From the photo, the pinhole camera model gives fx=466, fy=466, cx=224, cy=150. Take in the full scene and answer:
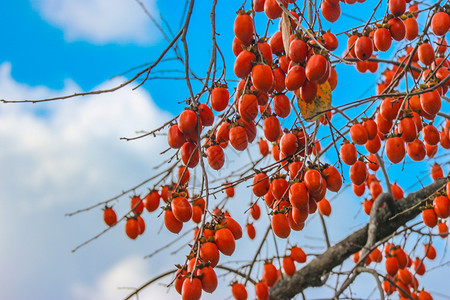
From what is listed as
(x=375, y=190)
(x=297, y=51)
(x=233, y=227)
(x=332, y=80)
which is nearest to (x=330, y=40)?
(x=332, y=80)

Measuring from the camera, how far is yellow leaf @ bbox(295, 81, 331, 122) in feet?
4.49

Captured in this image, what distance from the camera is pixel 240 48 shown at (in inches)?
61.1

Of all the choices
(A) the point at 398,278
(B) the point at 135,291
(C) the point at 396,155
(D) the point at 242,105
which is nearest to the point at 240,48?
(D) the point at 242,105

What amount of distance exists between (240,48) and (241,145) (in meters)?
0.32

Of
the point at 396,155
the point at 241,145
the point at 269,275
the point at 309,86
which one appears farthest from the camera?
the point at 269,275

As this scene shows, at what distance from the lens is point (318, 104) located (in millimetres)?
1373

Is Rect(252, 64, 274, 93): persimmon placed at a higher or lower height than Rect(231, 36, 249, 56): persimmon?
lower

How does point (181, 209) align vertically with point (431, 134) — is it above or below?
below

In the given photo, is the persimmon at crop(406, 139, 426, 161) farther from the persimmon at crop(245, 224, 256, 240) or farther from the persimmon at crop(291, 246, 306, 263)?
the persimmon at crop(245, 224, 256, 240)

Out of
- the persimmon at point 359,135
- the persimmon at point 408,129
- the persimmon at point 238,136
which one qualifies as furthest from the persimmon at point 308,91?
the persimmon at point 408,129

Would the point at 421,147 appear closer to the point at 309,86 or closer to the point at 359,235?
the point at 309,86

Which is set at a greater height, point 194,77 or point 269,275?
point 194,77

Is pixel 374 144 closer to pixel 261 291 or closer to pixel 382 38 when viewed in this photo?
pixel 382 38

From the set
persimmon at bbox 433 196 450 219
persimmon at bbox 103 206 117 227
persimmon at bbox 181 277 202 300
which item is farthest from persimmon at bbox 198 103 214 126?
persimmon at bbox 103 206 117 227
